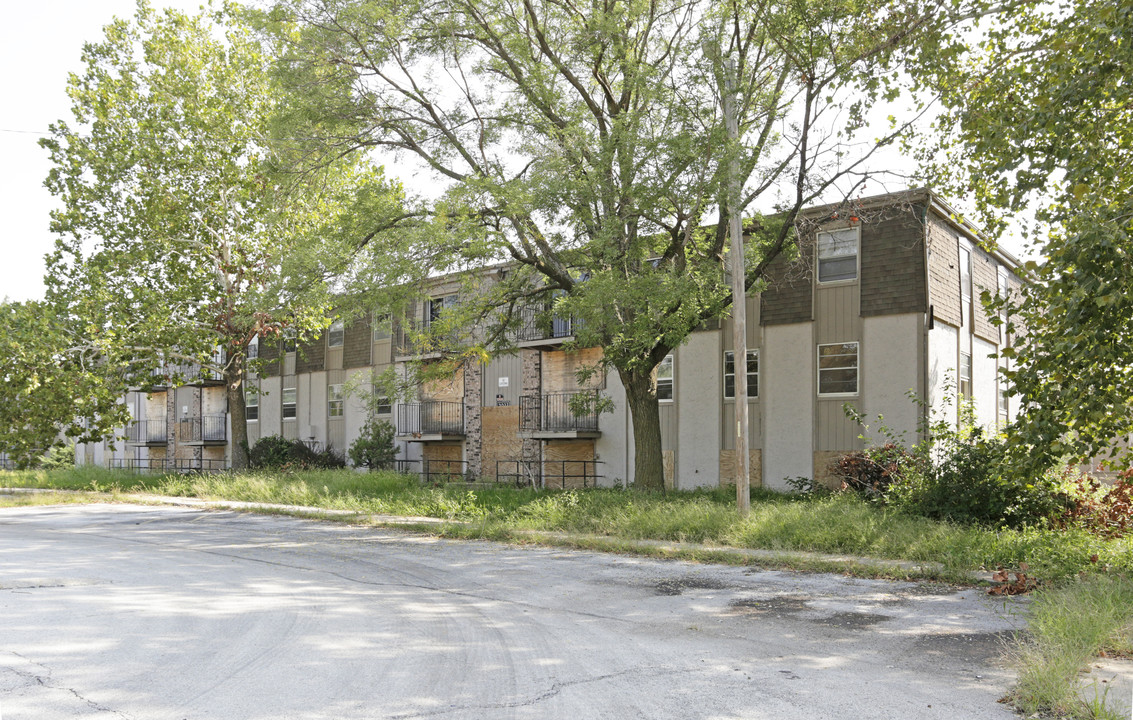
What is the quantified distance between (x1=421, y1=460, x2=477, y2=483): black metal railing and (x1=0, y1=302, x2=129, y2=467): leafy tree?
32.0 feet

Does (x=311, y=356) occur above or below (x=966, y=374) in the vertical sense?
above

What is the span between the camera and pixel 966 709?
5383 mm

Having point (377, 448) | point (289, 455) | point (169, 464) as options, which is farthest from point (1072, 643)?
point (169, 464)

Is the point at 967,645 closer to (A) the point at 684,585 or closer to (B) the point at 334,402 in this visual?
(A) the point at 684,585

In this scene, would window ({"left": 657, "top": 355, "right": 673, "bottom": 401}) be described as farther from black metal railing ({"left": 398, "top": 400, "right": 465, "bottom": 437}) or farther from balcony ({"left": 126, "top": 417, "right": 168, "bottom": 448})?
balcony ({"left": 126, "top": 417, "right": 168, "bottom": 448})

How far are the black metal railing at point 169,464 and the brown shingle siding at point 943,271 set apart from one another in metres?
29.9

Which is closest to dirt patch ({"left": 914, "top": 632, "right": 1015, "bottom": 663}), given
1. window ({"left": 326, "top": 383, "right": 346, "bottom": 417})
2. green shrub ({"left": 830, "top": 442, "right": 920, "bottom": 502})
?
green shrub ({"left": 830, "top": 442, "right": 920, "bottom": 502})

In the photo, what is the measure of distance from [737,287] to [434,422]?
677 inches

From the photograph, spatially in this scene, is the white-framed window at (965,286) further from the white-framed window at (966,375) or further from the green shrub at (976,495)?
the green shrub at (976,495)

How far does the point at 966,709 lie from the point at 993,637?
7.95 feet

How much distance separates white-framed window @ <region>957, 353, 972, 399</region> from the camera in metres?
21.6

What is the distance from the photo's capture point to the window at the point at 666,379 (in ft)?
76.7

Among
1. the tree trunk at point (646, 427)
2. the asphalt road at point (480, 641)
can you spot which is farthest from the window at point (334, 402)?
the asphalt road at point (480, 641)

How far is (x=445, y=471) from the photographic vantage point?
29.4 m
